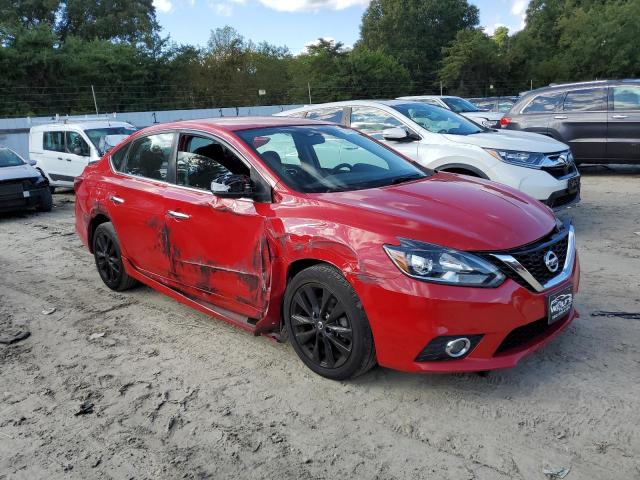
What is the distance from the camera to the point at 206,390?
3.56m

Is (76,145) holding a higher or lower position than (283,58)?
lower

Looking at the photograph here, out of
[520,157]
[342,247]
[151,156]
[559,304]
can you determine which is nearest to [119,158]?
[151,156]

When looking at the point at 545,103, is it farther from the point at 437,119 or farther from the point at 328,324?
the point at 328,324

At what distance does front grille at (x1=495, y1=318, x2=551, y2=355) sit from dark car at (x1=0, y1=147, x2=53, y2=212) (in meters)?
9.60

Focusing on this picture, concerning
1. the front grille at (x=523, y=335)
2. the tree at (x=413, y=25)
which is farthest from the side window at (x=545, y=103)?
the tree at (x=413, y=25)

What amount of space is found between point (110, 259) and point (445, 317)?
357 cm

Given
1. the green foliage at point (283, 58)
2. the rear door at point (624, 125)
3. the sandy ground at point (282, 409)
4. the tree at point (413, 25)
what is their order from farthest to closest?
the tree at point (413, 25), the green foliage at point (283, 58), the rear door at point (624, 125), the sandy ground at point (282, 409)

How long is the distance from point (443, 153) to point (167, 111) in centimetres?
1968

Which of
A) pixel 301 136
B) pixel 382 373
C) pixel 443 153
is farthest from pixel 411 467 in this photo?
pixel 443 153

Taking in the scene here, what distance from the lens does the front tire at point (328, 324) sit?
3.24m

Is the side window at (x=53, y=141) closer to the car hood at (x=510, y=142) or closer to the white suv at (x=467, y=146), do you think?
the white suv at (x=467, y=146)

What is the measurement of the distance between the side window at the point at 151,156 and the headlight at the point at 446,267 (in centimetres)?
238

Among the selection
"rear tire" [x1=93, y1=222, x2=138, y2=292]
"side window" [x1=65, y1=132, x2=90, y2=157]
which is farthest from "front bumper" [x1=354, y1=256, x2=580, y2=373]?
"side window" [x1=65, y1=132, x2=90, y2=157]

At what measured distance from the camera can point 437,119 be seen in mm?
7605
